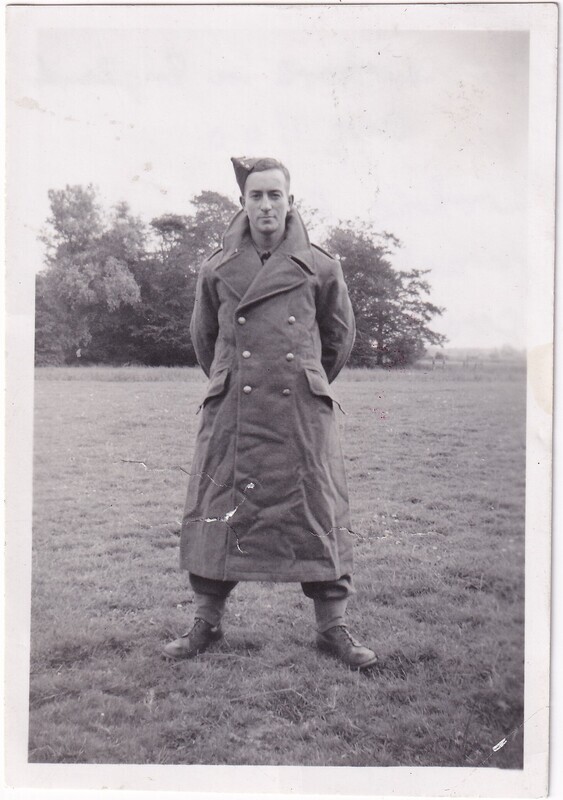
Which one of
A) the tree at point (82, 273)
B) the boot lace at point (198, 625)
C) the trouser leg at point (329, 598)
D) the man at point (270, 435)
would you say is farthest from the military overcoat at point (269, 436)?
the tree at point (82, 273)

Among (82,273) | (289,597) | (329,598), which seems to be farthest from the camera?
(82,273)

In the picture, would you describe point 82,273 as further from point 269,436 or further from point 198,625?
point 198,625

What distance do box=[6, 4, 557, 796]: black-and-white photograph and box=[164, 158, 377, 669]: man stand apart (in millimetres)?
13

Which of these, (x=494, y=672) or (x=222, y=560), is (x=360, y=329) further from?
(x=494, y=672)

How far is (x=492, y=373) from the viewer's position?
3561 millimetres

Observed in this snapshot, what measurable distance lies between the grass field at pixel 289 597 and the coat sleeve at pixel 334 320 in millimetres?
390

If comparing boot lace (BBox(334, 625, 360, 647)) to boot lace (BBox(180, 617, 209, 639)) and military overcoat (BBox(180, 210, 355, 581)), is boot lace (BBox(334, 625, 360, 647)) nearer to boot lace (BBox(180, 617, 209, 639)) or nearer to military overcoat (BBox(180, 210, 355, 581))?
military overcoat (BBox(180, 210, 355, 581))

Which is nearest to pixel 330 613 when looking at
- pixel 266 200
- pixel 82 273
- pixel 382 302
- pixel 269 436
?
pixel 269 436

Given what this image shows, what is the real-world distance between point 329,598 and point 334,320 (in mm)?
1310

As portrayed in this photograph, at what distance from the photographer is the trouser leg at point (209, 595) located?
3.31 metres

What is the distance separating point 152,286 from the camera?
153 inches

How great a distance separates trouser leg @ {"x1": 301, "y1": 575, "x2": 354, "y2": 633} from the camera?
10.7ft

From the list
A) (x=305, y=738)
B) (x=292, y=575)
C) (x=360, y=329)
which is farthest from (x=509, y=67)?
(x=305, y=738)

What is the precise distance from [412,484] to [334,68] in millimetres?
2277
